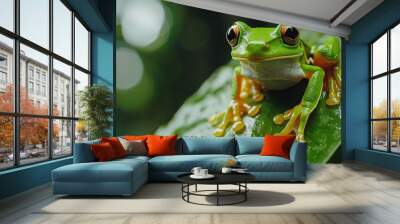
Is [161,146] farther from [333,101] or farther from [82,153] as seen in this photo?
Answer: [333,101]

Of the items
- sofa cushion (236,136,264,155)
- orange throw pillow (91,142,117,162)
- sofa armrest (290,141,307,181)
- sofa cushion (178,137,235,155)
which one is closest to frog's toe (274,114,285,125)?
sofa cushion (236,136,264,155)

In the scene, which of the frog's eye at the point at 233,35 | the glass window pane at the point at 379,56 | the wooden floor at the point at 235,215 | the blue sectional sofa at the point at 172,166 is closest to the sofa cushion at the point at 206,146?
the blue sectional sofa at the point at 172,166

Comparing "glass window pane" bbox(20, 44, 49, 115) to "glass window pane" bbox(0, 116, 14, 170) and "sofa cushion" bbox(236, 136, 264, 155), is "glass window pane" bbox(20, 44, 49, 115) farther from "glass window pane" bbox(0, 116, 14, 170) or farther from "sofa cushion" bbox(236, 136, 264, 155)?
"sofa cushion" bbox(236, 136, 264, 155)

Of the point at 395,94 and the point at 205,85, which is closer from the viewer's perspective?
the point at 395,94

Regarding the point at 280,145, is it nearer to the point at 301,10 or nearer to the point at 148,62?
the point at 301,10

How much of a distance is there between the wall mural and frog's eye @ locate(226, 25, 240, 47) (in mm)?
21

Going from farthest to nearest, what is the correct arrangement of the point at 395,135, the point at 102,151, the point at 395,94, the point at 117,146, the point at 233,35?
the point at 233,35
the point at 395,94
the point at 395,135
the point at 117,146
the point at 102,151

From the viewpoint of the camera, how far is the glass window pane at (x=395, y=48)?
23.6ft

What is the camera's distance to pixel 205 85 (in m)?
7.84

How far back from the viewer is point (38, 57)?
210 inches

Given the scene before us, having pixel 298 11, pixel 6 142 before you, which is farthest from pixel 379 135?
pixel 6 142

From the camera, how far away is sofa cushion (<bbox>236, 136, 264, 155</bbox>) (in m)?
6.06

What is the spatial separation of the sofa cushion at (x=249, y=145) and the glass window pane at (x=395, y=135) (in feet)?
9.42

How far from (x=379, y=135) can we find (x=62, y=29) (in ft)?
21.7
